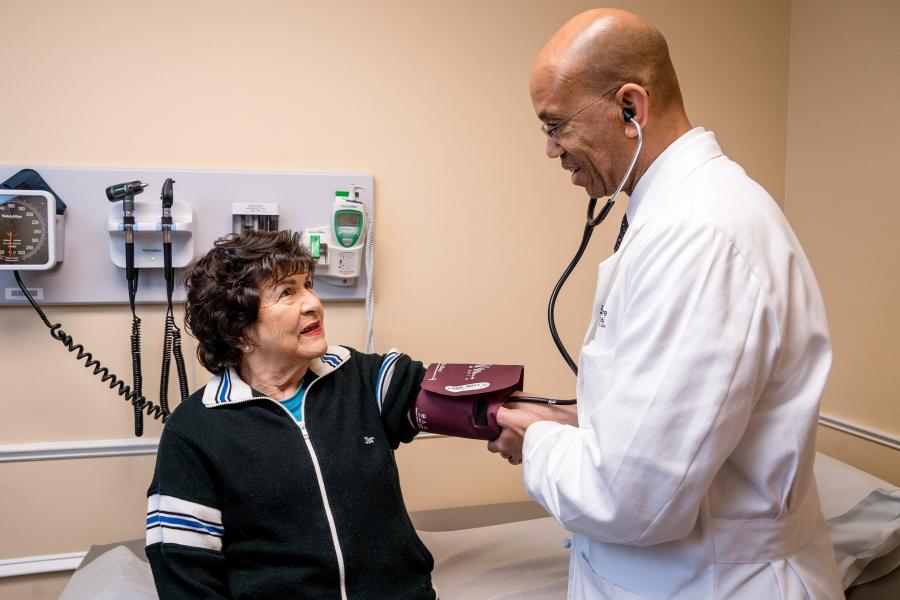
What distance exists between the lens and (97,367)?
5.26 feet

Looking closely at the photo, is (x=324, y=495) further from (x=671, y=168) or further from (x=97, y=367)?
(x=671, y=168)

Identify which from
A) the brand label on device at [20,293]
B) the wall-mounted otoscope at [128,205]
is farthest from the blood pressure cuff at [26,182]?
the brand label on device at [20,293]

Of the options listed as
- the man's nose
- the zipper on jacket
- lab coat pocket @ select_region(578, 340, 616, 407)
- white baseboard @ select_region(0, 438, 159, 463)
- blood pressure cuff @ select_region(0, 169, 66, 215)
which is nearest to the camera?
lab coat pocket @ select_region(578, 340, 616, 407)

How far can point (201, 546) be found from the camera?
116 centimetres

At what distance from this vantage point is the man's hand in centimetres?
121

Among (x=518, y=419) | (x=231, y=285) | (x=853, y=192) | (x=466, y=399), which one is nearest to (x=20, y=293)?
(x=231, y=285)

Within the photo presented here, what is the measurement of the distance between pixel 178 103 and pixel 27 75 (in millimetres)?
338

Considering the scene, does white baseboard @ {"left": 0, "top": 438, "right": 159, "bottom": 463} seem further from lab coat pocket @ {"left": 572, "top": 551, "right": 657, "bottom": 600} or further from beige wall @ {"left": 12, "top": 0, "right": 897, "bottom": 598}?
lab coat pocket @ {"left": 572, "top": 551, "right": 657, "bottom": 600}

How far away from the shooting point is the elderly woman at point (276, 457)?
1181mm

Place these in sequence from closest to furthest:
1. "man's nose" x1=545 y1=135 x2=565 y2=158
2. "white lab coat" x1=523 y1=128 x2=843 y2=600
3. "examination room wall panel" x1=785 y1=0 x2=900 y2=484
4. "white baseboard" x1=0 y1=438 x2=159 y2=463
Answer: "white lab coat" x1=523 y1=128 x2=843 y2=600
"man's nose" x1=545 y1=135 x2=565 y2=158
"white baseboard" x1=0 y1=438 x2=159 y2=463
"examination room wall panel" x1=785 y1=0 x2=900 y2=484

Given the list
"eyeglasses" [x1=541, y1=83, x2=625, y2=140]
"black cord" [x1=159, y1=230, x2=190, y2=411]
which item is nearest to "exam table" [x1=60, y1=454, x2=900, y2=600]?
"black cord" [x1=159, y1=230, x2=190, y2=411]

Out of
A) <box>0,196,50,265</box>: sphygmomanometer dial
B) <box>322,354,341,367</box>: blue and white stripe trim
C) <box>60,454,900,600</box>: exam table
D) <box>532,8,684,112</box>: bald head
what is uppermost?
<box>532,8,684,112</box>: bald head

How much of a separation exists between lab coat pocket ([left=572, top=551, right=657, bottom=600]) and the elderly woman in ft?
1.16

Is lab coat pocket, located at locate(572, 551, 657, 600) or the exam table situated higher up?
lab coat pocket, located at locate(572, 551, 657, 600)
